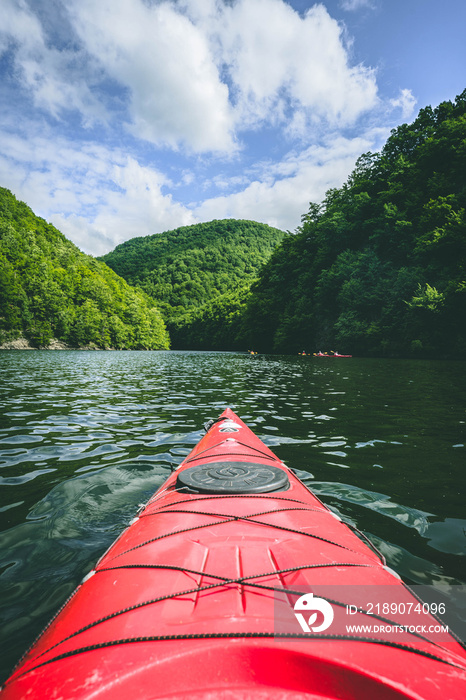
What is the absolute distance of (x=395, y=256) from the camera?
3259 cm

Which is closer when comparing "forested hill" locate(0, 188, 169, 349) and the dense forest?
the dense forest

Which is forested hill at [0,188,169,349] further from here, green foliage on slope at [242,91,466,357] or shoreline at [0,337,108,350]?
green foliage on slope at [242,91,466,357]

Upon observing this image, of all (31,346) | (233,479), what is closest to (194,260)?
(31,346)

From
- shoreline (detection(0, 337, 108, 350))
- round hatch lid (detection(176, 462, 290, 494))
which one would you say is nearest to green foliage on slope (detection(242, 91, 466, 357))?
round hatch lid (detection(176, 462, 290, 494))

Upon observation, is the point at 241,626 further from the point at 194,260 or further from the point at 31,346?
the point at 194,260

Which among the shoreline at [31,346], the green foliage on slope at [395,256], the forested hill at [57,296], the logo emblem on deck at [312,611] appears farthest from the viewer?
the forested hill at [57,296]

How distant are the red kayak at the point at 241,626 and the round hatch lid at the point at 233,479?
1.21 feet

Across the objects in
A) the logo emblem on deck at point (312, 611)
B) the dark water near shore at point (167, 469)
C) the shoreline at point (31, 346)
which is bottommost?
the dark water near shore at point (167, 469)

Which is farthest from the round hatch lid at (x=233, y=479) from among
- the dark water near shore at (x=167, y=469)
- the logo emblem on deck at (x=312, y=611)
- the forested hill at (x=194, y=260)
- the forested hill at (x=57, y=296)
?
the forested hill at (x=194, y=260)

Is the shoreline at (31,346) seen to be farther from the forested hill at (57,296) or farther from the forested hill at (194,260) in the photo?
the forested hill at (194,260)

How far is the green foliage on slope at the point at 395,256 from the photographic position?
91.5 feet

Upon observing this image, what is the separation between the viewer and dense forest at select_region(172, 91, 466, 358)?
2791 centimetres

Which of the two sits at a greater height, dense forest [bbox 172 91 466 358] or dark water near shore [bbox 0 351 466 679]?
dense forest [bbox 172 91 466 358]

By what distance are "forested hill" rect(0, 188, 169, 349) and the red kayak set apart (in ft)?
168
